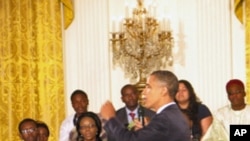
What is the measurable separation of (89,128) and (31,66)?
276 centimetres

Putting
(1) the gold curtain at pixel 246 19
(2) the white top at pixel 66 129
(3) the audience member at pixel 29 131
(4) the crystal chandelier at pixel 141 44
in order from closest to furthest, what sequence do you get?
(3) the audience member at pixel 29 131
(2) the white top at pixel 66 129
(4) the crystal chandelier at pixel 141 44
(1) the gold curtain at pixel 246 19

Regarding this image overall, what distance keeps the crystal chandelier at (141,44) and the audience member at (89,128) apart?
217cm

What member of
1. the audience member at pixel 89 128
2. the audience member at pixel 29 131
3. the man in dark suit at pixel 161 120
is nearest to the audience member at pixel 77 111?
the audience member at pixel 29 131

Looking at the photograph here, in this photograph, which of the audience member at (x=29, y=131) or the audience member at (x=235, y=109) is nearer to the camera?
the audience member at (x=29, y=131)

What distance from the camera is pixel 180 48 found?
26.7 ft

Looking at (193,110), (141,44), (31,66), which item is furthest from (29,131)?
(31,66)

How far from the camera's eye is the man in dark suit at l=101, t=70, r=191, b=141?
3846 mm

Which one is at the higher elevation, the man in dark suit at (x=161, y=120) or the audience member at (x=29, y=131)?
the man in dark suit at (x=161, y=120)

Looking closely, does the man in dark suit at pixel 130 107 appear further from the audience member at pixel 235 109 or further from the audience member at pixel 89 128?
the audience member at pixel 89 128

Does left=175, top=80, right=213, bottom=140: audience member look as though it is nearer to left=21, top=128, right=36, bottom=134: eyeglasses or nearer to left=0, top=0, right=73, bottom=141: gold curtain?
left=21, top=128, right=36, bottom=134: eyeglasses

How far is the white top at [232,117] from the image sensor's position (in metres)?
6.48

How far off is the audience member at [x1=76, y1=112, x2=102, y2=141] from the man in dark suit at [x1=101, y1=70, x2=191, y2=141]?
1441mm

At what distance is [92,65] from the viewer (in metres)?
8.18

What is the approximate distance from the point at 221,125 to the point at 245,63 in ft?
5.56
